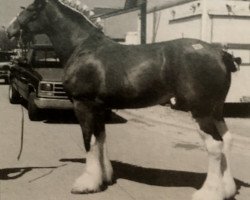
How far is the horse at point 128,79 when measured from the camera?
605 cm

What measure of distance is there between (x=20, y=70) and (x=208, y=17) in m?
5.95

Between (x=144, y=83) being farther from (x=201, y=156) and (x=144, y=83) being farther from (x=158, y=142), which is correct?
(x=158, y=142)

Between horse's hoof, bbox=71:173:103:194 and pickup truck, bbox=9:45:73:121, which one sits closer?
horse's hoof, bbox=71:173:103:194

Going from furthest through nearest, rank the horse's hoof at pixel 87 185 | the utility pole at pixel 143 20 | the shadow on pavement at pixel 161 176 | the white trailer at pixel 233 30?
the utility pole at pixel 143 20 → the white trailer at pixel 233 30 → the shadow on pavement at pixel 161 176 → the horse's hoof at pixel 87 185

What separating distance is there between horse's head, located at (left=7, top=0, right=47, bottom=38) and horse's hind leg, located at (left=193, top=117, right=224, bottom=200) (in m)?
2.83

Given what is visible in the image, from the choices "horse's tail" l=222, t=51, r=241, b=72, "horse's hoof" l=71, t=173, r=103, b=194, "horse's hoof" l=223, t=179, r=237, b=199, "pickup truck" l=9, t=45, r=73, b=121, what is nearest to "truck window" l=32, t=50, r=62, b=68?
"pickup truck" l=9, t=45, r=73, b=121

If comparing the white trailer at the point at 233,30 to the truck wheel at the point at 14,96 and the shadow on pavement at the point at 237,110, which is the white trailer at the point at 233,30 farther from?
the truck wheel at the point at 14,96

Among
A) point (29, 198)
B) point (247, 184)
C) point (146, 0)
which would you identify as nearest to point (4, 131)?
point (29, 198)

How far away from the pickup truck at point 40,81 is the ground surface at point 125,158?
511 millimetres

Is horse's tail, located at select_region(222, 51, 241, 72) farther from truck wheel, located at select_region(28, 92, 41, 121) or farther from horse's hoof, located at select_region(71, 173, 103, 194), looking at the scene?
truck wheel, located at select_region(28, 92, 41, 121)

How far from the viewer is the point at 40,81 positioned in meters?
13.1

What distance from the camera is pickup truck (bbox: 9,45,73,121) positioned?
511 inches

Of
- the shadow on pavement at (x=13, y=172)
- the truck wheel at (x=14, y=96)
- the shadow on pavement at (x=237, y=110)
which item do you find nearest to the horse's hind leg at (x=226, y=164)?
the shadow on pavement at (x=13, y=172)

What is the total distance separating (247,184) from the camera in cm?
699
